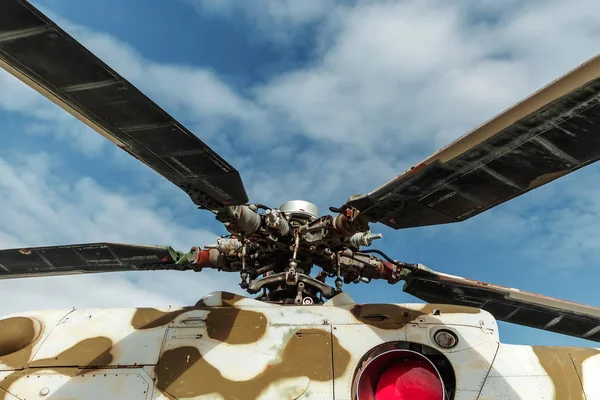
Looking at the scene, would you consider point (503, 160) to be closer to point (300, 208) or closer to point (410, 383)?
point (410, 383)

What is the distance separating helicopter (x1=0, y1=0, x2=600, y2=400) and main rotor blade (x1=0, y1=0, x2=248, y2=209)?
13 mm

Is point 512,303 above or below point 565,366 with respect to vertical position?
above

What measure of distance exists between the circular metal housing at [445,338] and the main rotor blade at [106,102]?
2.36 meters

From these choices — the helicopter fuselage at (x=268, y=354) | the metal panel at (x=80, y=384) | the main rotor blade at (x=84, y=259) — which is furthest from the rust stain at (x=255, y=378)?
the main rotor blade at (x=84, y=259)

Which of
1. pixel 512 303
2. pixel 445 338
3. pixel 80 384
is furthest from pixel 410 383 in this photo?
pixel 80 384

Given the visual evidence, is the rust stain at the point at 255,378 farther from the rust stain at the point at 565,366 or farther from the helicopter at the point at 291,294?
the rust stain at the point at 565,366

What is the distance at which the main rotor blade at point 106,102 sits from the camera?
3385 mm

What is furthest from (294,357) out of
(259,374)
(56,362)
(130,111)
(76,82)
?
(76,82)

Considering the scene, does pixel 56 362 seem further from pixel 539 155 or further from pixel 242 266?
Result: pixel 539 155

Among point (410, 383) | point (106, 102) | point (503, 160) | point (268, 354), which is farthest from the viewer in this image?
point (268, 354)

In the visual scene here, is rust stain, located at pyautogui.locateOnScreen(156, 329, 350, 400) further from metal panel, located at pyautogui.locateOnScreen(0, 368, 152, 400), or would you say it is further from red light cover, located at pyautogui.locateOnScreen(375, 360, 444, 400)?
red light cover, located at pyautogui.locateOnScreen(375, 360, 444, 400)

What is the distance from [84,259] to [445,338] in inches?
167

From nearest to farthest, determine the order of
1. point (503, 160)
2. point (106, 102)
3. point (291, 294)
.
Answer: point (106, 102) < point (503, 160) < point (291, 294)

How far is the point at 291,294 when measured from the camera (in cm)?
657
